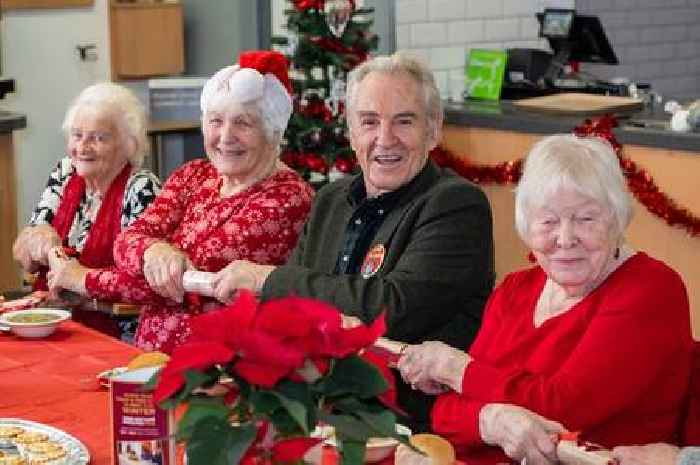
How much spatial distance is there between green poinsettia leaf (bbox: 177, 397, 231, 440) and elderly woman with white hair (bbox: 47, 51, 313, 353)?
172 centimetres

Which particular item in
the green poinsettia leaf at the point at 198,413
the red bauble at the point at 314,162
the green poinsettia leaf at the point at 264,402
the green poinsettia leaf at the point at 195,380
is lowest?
the red bauble at the point at 314,162

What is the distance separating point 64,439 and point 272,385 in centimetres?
89

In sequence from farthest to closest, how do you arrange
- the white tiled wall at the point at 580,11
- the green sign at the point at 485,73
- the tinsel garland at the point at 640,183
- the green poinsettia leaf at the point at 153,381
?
the white tiled wall at the point at 580,11, the green sign at the point at 485,73, the tinsel garland at the point at 640,183, the green poinsettia leaf at the point at 153,381

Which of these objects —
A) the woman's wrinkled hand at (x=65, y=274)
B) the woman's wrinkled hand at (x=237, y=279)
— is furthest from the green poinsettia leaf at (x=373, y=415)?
the woman's wrinkled hand at (x=65, y=274)

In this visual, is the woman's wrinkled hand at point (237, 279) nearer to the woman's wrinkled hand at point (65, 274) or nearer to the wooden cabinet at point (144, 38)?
the woman's wrinkled hand at point (65, 274)

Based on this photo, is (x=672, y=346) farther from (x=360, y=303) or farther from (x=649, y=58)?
(x=649, y=58)

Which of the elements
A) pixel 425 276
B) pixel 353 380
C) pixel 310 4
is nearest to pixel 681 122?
pixel 310 4

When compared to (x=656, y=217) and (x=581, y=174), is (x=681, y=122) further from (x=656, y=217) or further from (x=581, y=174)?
(x=581, y=174)

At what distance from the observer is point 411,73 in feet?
10.0

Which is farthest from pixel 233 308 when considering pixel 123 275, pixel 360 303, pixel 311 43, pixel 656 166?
pixel 311 43

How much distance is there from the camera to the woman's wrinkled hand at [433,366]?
248 centimetres

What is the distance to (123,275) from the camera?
3455 mm

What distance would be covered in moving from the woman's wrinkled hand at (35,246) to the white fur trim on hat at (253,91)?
64 cm

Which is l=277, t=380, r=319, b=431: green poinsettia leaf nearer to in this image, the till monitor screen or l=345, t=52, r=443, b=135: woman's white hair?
l=345, t=52, r=443, b=135: woman's white hair
